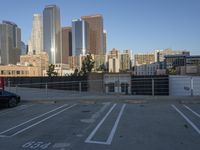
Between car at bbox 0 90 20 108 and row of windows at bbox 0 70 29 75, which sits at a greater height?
row of windows at bbox 0 70 29 75

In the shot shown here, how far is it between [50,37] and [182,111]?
167766 mm

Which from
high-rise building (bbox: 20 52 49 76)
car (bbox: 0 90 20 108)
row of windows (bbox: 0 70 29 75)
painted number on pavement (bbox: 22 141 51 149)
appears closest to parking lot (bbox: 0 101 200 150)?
painted number on pavement (bbox: 22 141 51 149)

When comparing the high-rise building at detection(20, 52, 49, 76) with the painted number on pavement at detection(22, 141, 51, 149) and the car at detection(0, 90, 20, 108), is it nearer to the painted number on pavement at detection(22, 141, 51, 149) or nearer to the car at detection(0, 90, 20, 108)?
the car at detection(0, 90, 20, 108)

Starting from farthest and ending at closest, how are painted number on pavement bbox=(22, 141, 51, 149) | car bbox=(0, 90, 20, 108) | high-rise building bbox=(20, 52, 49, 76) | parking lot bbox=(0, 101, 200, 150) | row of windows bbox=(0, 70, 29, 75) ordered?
1. high-rise building bbox=(20, 52, 49, 76)
2. row of windows bbox=(0, 70, 29, 75)
3. car bbox=(0, 90, 20, 108)
4. parking lot bbox=(0, 101, 200, 150)
5. painted number on pavement bbox=(22, 141, 51, 149)

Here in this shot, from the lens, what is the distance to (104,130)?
395 inches

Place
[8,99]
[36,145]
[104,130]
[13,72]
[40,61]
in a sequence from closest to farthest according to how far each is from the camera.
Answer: [36,145] → [104,130] → [8,99] → [13,72] → [40,61]

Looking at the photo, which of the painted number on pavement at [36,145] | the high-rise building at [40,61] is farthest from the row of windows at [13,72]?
the painted number on pavement at [36,145]

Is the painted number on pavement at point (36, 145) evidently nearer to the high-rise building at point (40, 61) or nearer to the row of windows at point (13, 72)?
the row of windows at point (13, 72)

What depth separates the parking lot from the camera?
321 inches

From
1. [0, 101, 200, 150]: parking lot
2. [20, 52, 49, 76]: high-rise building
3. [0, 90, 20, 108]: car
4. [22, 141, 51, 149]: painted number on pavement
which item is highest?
[20, 52, 49, 76]: high-rise building

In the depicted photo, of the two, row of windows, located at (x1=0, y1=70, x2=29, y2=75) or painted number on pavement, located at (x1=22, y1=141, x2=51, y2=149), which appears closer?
painted number on pavement, located at (x1=22, y1=141, x2=51, y2=149)

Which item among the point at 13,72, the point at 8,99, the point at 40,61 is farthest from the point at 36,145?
the point at 40,61

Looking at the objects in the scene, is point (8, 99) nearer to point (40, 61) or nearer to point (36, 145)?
point (36, 145)

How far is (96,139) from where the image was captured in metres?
8.80
